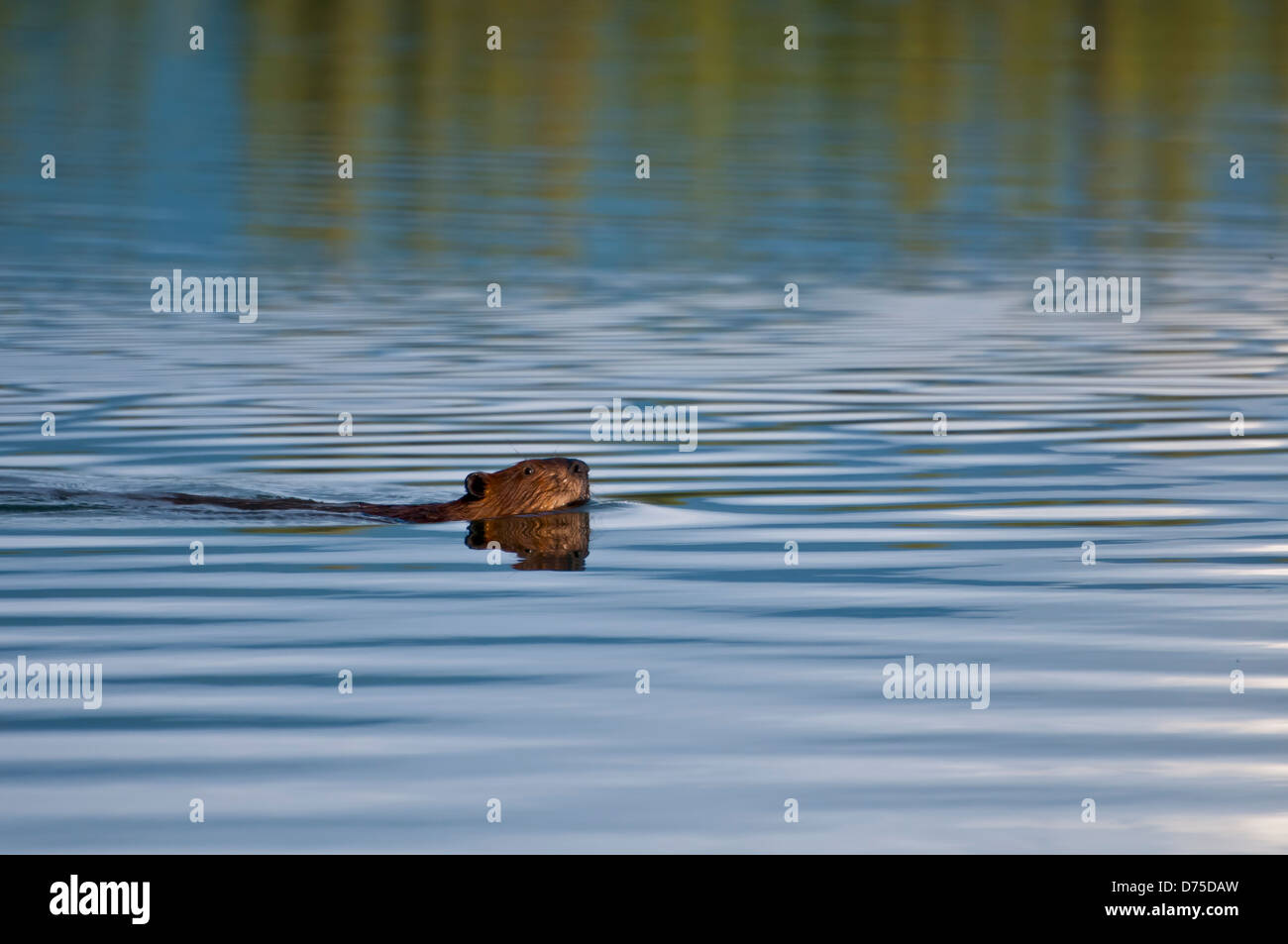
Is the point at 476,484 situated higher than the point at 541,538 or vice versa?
the point at 476,484

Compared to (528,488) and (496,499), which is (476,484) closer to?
(496,499)

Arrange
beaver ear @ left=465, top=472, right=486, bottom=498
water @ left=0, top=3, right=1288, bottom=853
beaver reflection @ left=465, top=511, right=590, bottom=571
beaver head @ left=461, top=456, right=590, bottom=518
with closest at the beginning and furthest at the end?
water @ left=0, top=3, right=1288, bottom=853 < beaver reflection @ left=465, top=511, right=590, bottom=571 < beaver ear @ left=465, top=472, right=486, bottom=498 < beaver head @ left=461, top=456, right=590, bottom=518

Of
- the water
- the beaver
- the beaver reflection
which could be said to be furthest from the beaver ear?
the water

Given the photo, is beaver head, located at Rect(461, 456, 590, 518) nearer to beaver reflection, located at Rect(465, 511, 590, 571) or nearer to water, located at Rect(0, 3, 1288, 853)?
beaver reflection, located at Rect(465, 511, 590, 571)

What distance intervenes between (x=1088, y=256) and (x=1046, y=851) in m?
26.1

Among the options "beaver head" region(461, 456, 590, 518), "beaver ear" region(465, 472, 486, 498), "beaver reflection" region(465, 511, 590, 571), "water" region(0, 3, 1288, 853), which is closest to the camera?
"water" region(0, 3, 1288, 853)

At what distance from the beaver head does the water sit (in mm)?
255

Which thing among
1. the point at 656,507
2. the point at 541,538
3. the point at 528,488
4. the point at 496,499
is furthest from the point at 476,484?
the point at 656,507

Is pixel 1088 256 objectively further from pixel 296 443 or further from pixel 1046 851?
pixel 1046 851

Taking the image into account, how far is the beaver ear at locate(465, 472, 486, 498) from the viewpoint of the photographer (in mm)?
16016

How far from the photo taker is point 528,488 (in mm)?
16297

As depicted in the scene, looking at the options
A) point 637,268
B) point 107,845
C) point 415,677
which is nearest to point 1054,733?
point 415,677

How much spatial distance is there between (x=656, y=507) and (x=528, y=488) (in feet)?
2.83

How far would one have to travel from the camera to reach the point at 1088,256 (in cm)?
3456
